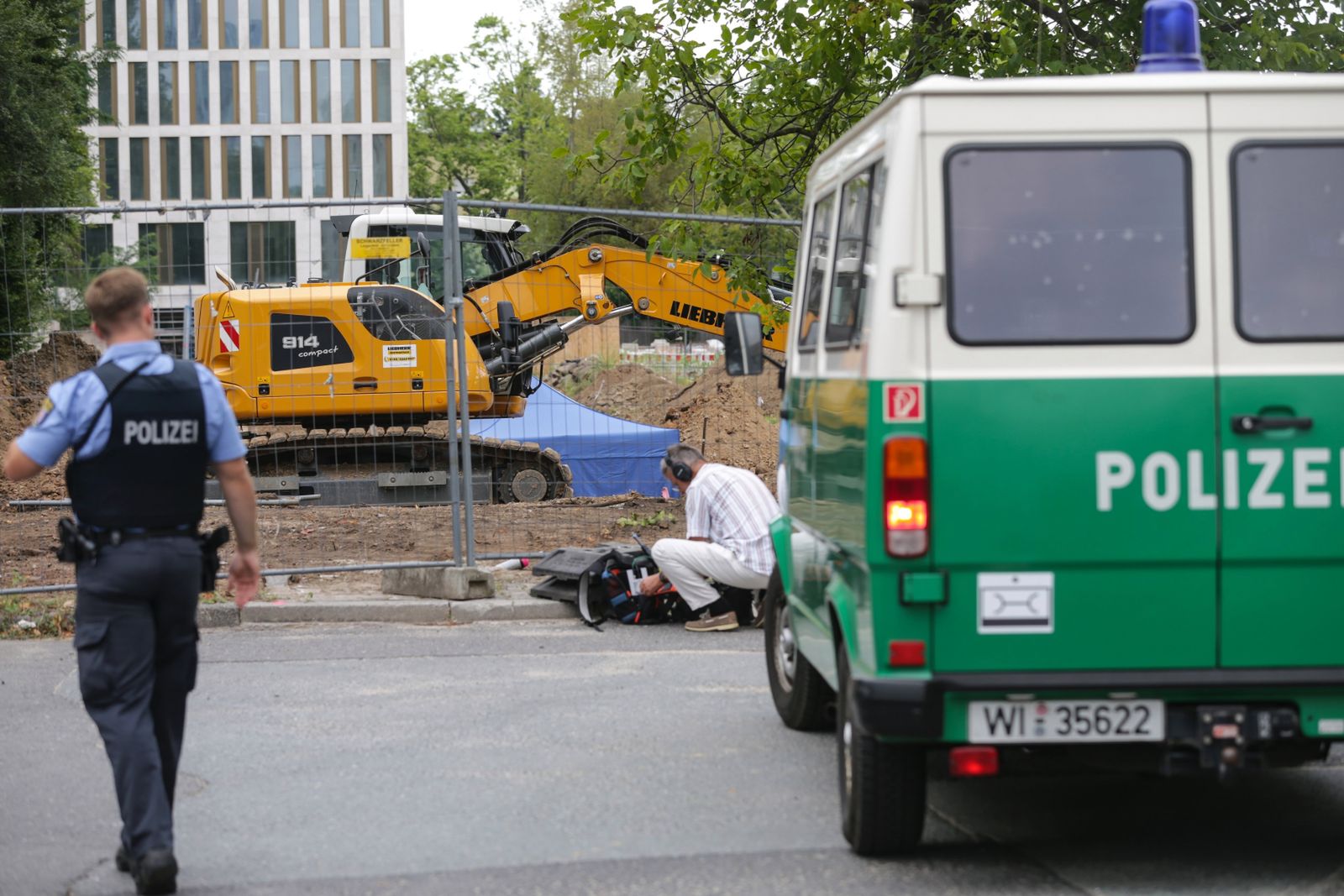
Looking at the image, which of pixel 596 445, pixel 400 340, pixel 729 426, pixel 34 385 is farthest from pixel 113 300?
pixel 729 426

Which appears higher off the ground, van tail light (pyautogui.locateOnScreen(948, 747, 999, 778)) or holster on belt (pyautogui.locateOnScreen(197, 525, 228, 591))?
holster on belt (pyautogui.locateOnScreen(197, 525, 228, 591))

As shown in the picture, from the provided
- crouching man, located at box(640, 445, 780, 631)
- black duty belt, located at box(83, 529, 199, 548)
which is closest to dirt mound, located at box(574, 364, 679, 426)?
crouching man, located at box(640, 445, 780, 631)

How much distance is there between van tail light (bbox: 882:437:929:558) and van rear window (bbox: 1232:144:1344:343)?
947mm

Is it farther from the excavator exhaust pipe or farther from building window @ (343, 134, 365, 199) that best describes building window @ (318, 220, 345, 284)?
building window @ (343, 134, 365, 199)

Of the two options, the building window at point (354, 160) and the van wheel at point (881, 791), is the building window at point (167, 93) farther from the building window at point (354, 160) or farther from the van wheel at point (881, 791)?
the van wheel at point (881, 791)

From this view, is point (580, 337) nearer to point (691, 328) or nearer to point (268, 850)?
point (691, 328)

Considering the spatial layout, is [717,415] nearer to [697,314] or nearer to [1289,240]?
[697,314]

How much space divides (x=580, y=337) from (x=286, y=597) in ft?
41.4

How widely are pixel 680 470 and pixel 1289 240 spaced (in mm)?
5077

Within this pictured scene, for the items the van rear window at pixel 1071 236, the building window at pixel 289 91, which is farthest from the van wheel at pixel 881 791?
the building window at pixel 289 91

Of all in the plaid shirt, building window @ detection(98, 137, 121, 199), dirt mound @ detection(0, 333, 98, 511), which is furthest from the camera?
building window @ detection(98, 137, 121, 199)

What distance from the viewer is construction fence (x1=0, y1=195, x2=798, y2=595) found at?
12250 millimetres

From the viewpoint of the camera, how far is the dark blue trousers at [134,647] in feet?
15.4

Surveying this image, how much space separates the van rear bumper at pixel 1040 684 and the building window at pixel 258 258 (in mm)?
10240
